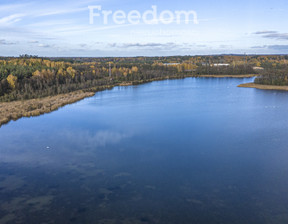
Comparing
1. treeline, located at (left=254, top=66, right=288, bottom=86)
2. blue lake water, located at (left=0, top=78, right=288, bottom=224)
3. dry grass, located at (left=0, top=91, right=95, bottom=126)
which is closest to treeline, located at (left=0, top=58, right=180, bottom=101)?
dry grass, located at (left=0, top=91, right=95, bottom=126)

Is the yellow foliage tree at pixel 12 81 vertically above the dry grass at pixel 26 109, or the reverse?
the yellow foliage tree at pixel 12 81

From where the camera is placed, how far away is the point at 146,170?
11.1m

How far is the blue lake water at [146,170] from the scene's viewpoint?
824 centimetres

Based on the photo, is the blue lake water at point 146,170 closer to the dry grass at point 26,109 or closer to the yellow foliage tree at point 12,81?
the dry grass at point 26,109

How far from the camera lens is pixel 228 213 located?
8141mm

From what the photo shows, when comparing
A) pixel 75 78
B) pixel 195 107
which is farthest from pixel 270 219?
pixel 75 78

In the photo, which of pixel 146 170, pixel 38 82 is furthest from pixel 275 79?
pixel 146 170

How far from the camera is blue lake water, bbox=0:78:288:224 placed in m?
8.24

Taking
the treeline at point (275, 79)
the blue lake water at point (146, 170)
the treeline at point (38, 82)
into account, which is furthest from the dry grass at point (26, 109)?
the treeline at point (275, 79)

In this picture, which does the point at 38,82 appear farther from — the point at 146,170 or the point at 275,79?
the point at 275,79

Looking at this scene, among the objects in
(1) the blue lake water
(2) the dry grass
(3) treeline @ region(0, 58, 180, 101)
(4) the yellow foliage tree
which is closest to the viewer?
(1) the blue lake water

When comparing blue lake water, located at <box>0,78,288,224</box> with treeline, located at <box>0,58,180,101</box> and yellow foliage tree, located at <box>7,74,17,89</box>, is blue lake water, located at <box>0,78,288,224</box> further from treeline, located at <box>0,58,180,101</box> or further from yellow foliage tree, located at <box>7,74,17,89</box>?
yellow foliage tree, located at <box>7,74,17,89</box>

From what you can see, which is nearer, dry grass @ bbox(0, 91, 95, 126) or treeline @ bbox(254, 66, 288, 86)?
dry grass @ bbox(0, 91, 95, 126)

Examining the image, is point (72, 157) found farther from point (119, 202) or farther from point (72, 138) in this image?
point (119, 202)
